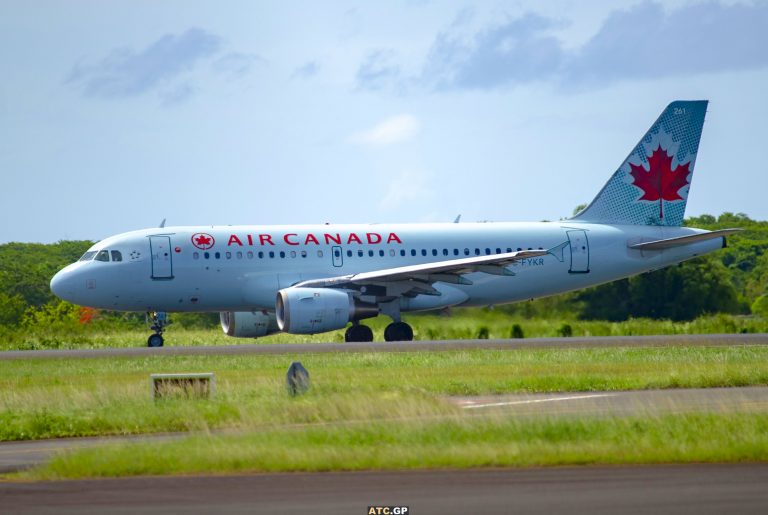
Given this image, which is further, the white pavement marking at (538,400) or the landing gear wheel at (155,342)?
the landing gear wheel at (155,342)

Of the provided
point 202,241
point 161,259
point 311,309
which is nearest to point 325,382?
point 311,309

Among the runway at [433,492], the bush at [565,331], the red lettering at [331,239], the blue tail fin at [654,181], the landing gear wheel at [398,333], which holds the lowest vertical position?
the runway at [433,492]

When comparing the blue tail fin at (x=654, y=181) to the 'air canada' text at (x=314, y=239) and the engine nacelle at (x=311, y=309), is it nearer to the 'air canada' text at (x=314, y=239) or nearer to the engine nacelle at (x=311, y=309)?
the 'air canada' text at (x=314, y=239)

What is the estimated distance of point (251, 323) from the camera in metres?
42.3

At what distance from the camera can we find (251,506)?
11977 mm

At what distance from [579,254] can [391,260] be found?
19.3 ft

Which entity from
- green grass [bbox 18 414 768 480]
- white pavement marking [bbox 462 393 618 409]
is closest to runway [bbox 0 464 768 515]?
green grass [bbox 18 414 768 480]

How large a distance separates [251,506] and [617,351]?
70.6 feet

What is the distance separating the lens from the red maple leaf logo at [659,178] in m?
43.8

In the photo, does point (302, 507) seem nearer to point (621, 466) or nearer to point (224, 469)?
point (224, 469)

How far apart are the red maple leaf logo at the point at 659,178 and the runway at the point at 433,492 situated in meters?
30.3

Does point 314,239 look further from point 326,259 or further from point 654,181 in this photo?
point 654,181

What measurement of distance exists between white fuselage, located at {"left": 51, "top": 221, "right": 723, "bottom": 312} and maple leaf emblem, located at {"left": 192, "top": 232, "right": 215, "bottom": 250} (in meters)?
0.03

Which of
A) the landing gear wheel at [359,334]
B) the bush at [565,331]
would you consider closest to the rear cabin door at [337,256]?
the landing gear wheel at [359,334]
